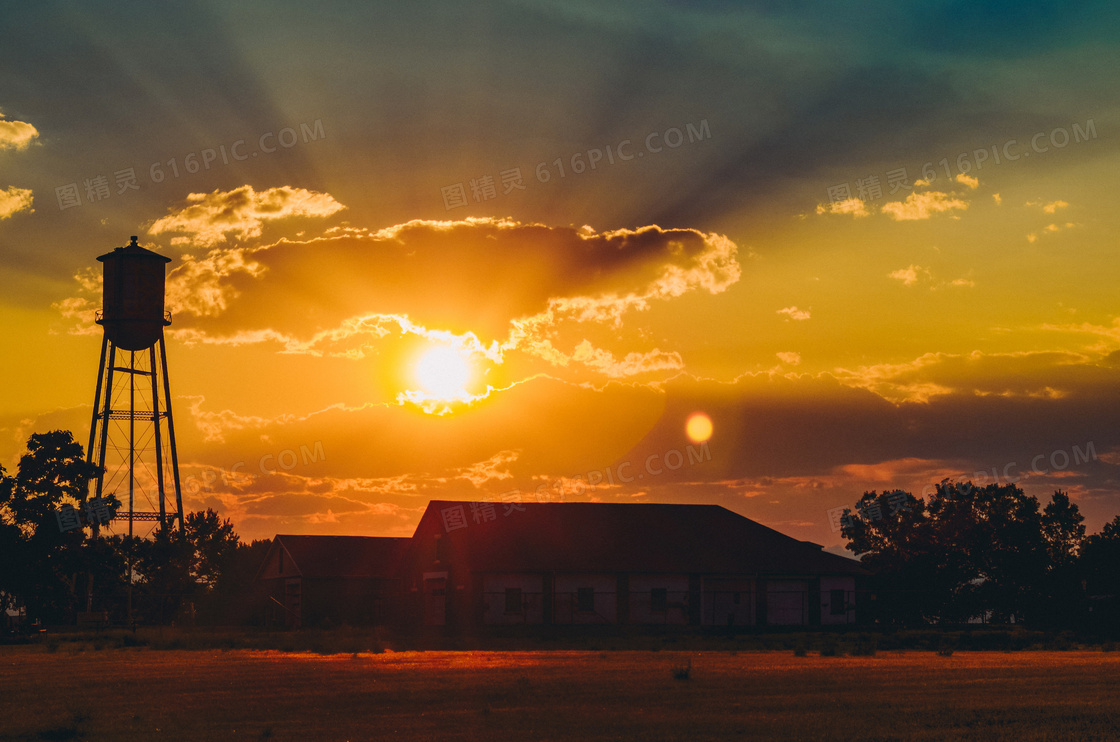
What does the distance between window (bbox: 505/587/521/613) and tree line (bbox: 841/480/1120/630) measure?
77.3ft

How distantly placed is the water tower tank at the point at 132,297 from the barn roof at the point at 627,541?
18210 mm

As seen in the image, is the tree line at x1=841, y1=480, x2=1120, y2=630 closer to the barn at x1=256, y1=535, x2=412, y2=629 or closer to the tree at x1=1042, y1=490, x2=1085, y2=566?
the tree at x1=1042, y1=490, x2=1085, y2=566

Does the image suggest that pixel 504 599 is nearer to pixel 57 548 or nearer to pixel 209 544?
pixel 57 548

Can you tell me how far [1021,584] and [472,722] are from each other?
6938 cm

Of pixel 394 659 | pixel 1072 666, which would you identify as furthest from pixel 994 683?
pixel 394 659

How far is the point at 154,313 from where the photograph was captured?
59469 mm

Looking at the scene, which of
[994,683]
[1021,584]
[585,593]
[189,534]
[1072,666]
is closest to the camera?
[994,683]

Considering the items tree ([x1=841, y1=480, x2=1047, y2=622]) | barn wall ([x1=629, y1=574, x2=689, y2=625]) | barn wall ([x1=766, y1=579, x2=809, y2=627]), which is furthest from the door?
tree ([x1=841, y1=480, x2=1047, y2=622])

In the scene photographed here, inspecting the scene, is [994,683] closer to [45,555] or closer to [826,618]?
[826,618]

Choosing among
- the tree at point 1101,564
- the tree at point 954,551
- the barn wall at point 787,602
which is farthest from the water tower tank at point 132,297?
the tree at point 1101,564

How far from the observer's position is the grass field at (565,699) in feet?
51.3

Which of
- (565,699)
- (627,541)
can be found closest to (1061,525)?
(627,541)

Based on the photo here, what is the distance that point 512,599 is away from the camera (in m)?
56.7

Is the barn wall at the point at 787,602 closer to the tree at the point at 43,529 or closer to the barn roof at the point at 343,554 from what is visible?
the barn roof at the point at 343,554
